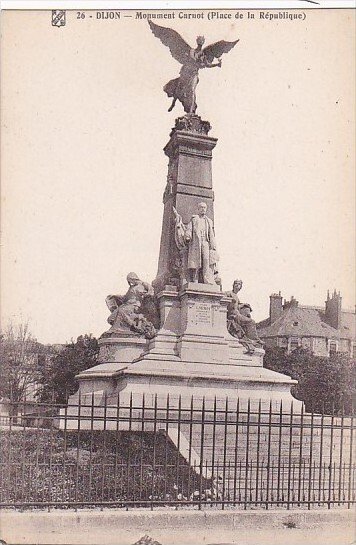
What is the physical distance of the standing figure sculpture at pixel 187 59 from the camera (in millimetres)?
16250

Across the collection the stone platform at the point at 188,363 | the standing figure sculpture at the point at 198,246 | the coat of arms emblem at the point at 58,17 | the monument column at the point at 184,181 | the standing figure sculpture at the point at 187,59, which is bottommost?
the stone platform at the point at 188,363

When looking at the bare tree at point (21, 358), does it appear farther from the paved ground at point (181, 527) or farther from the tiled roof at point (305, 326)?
the paved ground at point (181, 527)

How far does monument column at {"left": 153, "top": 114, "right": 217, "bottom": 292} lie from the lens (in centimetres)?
1650

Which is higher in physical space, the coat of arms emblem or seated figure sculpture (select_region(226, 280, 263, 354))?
the coat of arms emblem

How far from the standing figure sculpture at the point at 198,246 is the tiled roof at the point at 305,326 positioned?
31.0 metres

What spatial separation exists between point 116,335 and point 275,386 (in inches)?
156

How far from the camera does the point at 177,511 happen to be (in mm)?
7633

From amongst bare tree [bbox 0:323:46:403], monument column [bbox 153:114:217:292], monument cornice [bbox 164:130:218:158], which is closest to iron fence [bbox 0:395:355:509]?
monument column [bbox 153:114:217:292]

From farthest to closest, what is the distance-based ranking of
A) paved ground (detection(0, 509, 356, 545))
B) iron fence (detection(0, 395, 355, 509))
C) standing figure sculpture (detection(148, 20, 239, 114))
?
standing figure sculpture (detection(148, 20, 239, 114)), iron fence (detection(0, 395, 355, 509)), paved ground (detection(0, 509, 356, 545))

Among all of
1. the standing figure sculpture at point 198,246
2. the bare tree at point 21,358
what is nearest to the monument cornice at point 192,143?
the standing figure sculpture at point 198,246

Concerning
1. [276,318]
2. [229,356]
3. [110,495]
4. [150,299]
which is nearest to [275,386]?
[229,356]

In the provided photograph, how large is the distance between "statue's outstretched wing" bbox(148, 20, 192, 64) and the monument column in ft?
4.81

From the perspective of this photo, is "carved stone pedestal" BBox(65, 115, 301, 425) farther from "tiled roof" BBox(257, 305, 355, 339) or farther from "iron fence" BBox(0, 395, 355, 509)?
"tiled roof" BBox(257, 305, 355, 339)

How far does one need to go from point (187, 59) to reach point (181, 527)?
12562 mm
